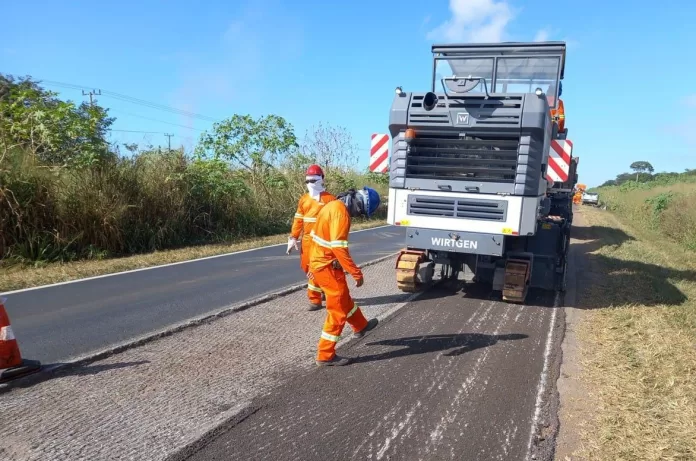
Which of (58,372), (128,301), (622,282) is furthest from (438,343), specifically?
(622,282)

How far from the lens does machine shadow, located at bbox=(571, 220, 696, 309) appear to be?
8.23 m

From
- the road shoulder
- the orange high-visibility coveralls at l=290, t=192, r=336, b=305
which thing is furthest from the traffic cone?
the road shoulder

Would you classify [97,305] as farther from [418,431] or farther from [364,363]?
[418,431]

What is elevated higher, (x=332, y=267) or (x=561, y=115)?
(x=561, y=115)

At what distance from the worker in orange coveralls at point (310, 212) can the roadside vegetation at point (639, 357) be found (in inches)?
131

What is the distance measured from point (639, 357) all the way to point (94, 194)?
1143cm

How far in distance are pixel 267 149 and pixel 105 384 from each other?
1906 cm

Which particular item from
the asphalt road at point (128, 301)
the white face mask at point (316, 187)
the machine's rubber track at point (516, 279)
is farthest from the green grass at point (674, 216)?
the white face mask at point (316, 187)

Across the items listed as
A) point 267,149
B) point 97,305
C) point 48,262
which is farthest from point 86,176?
point 267,149

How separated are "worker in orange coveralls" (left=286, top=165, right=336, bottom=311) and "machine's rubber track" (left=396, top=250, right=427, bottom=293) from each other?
1.55 meters

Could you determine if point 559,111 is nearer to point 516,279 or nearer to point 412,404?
point 516,279

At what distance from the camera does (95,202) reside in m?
12.1

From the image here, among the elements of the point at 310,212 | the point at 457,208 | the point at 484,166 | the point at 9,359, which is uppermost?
the point at 484,166

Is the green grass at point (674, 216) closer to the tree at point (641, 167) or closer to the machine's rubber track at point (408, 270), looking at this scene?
the machine's rubber track at point (408, 270)
